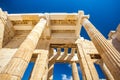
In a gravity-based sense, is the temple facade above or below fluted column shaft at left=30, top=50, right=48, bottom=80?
above

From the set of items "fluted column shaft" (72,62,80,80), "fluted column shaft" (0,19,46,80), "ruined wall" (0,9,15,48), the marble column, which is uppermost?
"ruined wall" (0,9,15,48)

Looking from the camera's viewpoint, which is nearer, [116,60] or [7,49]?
[116,60]

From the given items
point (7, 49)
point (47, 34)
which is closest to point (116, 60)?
point (47, 34)

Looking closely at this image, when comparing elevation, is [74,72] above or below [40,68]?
above

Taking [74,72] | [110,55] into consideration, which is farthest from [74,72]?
[110,55]

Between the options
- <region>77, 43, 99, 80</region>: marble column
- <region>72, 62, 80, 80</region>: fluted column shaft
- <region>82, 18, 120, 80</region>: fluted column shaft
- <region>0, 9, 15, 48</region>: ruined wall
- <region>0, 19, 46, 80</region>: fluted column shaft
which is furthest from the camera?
<region>72, 62, 80, 80</region>: fluted column shaft

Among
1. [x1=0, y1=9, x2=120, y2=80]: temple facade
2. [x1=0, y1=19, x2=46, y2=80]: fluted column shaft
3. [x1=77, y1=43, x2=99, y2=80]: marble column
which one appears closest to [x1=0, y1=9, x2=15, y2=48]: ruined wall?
[x1=0, y1=9, x2=120, y2=80]: temple facade

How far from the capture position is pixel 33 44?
263 inches

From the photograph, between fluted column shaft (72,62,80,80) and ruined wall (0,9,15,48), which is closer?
ruined wall (0,9,15,48)

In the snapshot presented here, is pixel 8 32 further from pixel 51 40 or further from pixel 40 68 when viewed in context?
pixel 40 68

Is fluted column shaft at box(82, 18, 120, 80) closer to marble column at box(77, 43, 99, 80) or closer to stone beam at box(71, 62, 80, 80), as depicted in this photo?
marble column at box(77, 43, 99, 80)

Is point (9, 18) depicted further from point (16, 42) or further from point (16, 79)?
point (16, 79)

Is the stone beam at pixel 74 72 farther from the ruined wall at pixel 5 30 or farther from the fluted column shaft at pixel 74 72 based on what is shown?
the ruined wall at pixel 5 30

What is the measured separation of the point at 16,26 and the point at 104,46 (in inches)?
326
